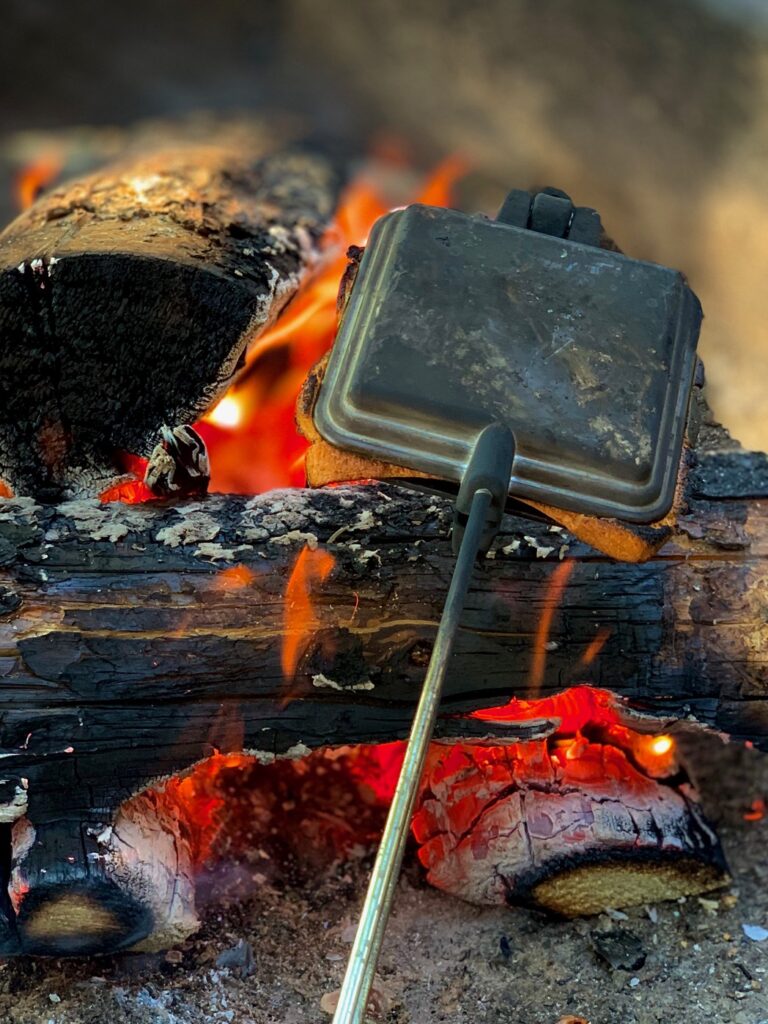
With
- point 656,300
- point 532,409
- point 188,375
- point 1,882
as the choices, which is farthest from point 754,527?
point 1,882

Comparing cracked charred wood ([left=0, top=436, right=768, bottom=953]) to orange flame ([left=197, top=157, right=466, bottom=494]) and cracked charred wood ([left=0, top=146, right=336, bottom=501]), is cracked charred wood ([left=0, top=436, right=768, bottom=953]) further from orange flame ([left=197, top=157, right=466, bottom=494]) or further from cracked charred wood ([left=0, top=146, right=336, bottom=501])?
orange flame ([left=197, top=157, right=466, bottom=494])

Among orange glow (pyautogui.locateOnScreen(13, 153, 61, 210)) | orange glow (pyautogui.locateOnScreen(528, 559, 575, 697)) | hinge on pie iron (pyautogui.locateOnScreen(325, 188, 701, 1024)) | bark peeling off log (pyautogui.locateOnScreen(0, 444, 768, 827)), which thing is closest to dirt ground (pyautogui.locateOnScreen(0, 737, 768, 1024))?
bark peeling off log (pyautogui.locateOnScreen(0, 444, 768, 827))

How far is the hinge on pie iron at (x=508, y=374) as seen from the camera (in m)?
1.12

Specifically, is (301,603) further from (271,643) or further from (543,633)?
(543,633)

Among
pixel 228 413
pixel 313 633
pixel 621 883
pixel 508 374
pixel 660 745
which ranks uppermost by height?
pixel 508 374

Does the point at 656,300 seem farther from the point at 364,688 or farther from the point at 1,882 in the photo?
the point at 1,882

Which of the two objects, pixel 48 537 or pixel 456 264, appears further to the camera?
pixel 48 537

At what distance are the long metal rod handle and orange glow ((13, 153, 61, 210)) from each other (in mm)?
1711

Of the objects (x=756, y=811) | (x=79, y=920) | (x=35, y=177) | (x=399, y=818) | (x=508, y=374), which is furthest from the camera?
(x=35, y=177)

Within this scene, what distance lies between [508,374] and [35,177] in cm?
197

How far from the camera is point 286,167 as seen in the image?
7.87 ft

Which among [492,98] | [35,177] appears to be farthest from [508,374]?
[492,98]

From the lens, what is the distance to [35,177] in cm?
262

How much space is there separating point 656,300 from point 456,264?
10.0 inches
